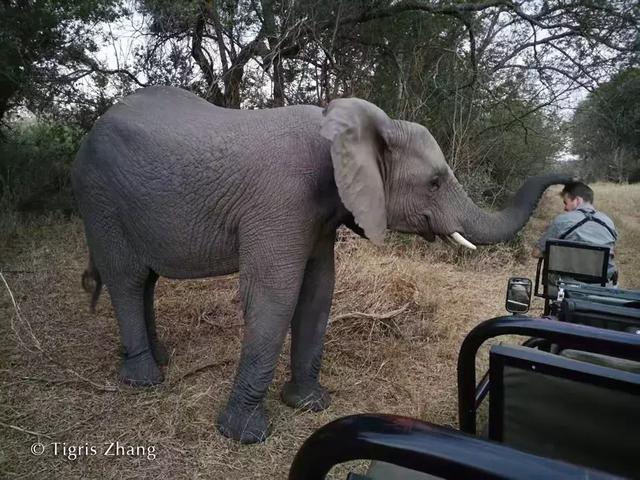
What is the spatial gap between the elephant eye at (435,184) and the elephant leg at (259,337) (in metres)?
0.79

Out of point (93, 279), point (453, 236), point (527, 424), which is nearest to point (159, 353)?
point (93, 279)

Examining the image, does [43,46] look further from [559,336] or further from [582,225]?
[559,336]

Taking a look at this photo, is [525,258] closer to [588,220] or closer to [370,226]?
[588,220]

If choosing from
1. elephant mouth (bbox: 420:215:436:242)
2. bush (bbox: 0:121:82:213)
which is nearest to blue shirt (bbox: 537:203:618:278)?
elephant mouth (bbox: 420:215:436:242)

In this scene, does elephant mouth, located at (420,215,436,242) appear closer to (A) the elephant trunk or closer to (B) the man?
(A) the elephant trunk

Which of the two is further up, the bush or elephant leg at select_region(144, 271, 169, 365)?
the bush

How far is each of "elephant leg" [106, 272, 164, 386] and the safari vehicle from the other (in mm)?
2030

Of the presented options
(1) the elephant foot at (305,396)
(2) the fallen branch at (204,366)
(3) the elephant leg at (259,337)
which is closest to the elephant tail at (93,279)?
(2) the fallen branch at (204,366)

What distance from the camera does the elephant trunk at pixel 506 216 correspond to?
8.69ft

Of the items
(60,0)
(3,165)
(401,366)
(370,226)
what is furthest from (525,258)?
(3,165)

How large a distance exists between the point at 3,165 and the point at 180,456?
6.77 metres

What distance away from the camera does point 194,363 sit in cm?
344

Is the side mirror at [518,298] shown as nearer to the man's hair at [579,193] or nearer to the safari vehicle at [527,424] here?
the safari vehicle at [527,424]

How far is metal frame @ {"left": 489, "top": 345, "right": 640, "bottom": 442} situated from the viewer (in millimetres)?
996
